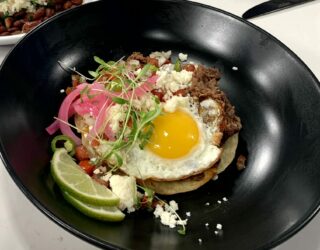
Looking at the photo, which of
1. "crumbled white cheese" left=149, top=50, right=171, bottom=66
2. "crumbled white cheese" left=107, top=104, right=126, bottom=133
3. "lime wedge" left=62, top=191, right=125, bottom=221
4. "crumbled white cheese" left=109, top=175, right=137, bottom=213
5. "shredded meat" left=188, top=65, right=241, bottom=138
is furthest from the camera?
"crumbled white cheese" left=149, top=50, right=171, bottom=66

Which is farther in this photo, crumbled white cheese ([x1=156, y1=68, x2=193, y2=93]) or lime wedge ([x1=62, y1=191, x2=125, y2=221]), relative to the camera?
crumbled white cheese ([x1=156, y1=68, x2=193, y2=93])

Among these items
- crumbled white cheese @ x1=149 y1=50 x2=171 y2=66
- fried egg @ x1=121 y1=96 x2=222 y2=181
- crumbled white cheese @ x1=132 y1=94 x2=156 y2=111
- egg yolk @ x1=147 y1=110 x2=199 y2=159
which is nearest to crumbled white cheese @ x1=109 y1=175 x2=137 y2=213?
fried egg @ x1=121 y1=96 x2=222 y2=181

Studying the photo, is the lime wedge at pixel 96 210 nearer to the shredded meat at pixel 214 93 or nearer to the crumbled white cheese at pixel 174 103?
the crumbled white cheese at pixel 174 103

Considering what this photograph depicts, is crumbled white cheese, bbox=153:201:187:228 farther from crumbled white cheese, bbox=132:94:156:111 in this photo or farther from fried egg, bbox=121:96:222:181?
crumbled white cheese, bbox=132:94:156:111

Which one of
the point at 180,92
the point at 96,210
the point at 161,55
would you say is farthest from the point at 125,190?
the point at 161,55

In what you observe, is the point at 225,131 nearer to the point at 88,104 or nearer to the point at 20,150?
the point at 88,104
